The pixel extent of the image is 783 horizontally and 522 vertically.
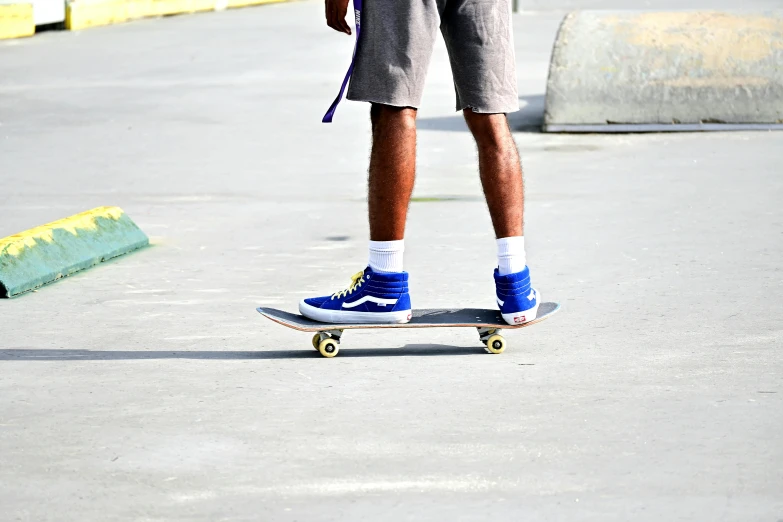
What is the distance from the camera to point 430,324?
429 centimetres

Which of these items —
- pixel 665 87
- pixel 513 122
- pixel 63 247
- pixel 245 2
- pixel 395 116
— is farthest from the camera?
pixel 245 2

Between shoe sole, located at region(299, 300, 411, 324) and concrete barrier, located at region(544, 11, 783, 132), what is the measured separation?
486 cm

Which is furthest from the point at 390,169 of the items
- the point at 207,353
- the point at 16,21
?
the point at 16,21

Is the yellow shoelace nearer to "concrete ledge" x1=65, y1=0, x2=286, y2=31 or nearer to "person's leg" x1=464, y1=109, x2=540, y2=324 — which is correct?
"person's leg" x1=464, y1=109, x2=540, y2=324

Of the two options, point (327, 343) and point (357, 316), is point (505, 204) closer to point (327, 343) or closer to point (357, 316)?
point (357, 316)

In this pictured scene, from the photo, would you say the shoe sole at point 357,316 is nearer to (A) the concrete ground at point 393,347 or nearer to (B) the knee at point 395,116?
(A) the concrete ground at point 393,347

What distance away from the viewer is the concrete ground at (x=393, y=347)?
3.11 metres

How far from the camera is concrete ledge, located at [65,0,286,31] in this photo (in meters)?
16.2

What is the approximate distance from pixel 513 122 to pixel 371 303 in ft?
17.7

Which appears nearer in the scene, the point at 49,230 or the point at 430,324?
the point at 430,324

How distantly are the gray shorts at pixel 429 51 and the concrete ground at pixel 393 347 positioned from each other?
2.56 feet

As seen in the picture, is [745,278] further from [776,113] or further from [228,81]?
[228,81]

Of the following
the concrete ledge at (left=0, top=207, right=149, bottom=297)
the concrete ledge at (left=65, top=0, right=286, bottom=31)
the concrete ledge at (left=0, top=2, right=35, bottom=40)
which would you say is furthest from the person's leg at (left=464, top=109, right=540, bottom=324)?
the concrete ledge at (left=65, top=0, right=286, bottom=31)

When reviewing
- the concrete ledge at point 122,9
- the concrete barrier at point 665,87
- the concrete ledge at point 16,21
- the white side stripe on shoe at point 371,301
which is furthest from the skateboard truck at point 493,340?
the concrete ledge at point 122,9
